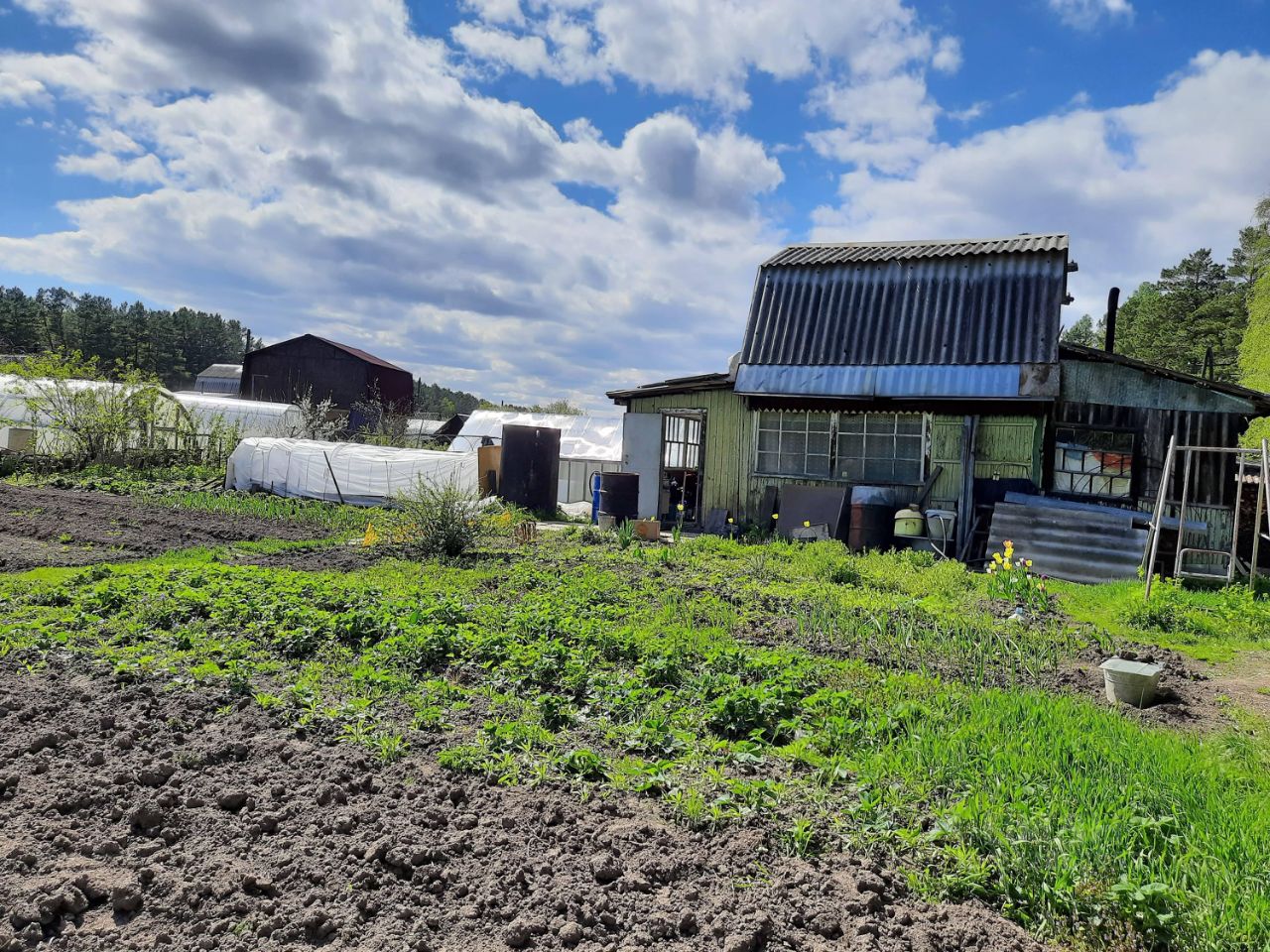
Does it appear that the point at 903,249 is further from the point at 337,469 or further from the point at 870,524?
the point at 337,469

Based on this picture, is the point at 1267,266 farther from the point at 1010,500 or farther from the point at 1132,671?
the point at 1132,671

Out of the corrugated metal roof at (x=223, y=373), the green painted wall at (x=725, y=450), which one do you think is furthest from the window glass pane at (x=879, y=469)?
the corrugated metal roof at (x=223, y=373)

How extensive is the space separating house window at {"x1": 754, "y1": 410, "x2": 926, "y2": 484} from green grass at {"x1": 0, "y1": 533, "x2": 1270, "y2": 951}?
20.6 feet

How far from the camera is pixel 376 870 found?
9.37ft

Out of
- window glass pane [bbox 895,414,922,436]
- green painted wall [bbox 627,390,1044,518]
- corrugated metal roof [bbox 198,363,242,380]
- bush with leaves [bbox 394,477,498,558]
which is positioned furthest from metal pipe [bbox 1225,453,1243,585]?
corrugated metal roof [bbox 198,363,242,380]

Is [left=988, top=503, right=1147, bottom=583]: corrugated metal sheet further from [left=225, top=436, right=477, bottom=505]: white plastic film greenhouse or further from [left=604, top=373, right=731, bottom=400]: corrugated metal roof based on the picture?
[left=225, top=436, right=477, bottom=505]: white plastic film greenhouse

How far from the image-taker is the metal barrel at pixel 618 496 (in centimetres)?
1536

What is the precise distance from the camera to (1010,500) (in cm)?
1310

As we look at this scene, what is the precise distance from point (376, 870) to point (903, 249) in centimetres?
1558

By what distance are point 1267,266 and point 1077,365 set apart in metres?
43.8

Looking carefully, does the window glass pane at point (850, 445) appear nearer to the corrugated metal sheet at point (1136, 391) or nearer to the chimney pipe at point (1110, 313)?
the corrugated metal sheet at point (1136, 391)

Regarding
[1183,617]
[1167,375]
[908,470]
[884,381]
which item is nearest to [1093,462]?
[1167,375]

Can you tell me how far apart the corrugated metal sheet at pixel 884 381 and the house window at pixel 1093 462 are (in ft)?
3.91

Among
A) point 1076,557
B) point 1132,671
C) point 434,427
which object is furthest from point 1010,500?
point 434,427
